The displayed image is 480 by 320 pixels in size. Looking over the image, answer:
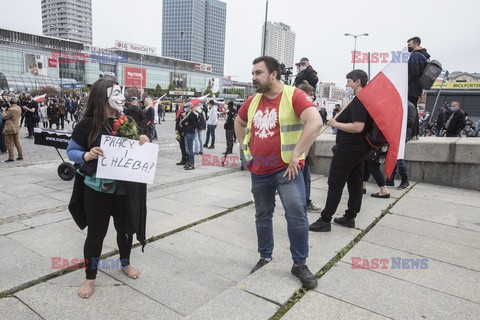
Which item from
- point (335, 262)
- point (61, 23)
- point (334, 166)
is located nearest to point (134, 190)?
point (335, 262)

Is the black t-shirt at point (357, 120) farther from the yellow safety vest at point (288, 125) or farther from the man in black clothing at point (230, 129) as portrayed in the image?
the man in black clothing at point (230, 129)

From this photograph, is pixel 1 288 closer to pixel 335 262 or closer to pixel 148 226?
pixel 148 226

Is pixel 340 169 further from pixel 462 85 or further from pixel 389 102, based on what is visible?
pixel 462 85

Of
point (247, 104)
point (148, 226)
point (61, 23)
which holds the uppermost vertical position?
point (61, 23)

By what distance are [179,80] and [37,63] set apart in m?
44.5

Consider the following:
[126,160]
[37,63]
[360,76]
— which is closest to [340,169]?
[360,76]

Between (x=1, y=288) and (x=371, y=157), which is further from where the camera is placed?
(x=371, y=157)

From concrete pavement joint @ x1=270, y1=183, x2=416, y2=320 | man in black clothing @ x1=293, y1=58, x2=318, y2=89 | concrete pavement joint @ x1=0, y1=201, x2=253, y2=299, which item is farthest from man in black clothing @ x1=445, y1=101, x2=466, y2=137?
concrete pavement joint @ x1=0, y1=201, x2=253, y2=299

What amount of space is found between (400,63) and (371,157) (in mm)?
1871

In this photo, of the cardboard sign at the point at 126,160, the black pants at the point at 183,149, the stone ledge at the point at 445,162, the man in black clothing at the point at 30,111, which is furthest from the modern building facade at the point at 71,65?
the cardboard sign at the point at 126,160

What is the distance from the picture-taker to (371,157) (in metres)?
5.76

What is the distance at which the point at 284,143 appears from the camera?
9.11 feet

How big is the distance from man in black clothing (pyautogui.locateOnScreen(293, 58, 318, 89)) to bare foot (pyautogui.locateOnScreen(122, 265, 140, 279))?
4.15m

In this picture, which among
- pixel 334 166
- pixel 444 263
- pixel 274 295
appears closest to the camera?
pixel 274 295
